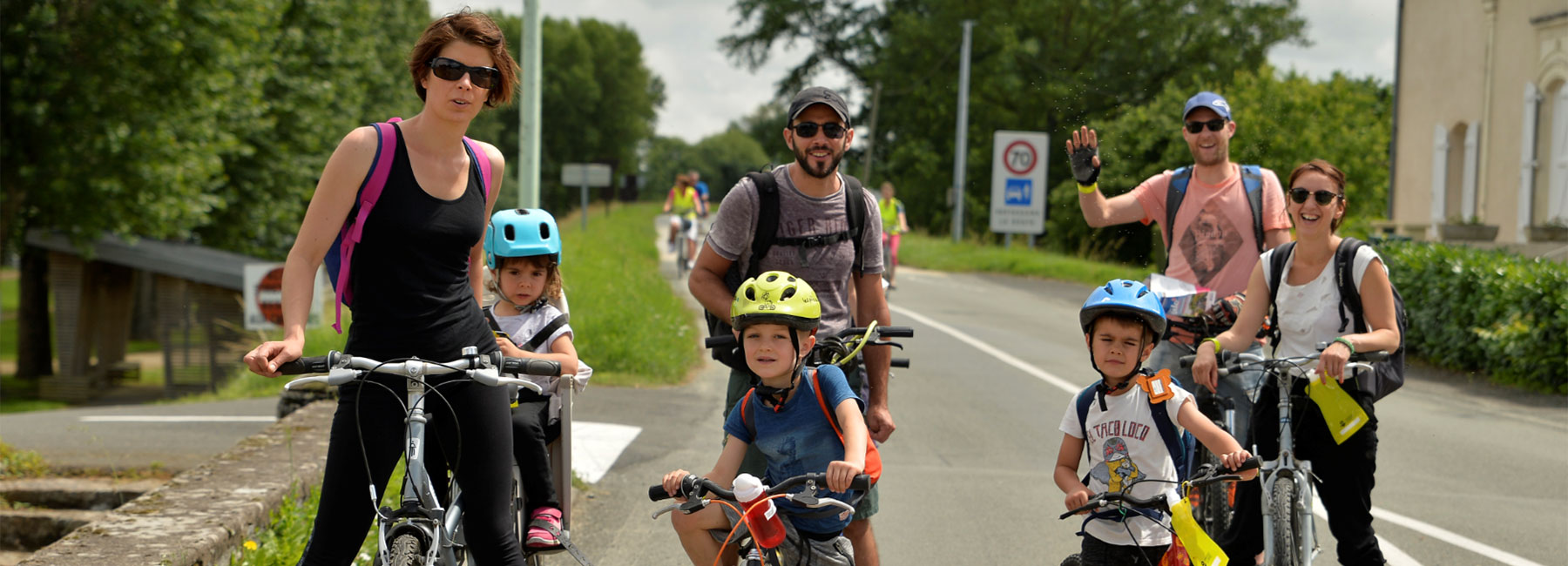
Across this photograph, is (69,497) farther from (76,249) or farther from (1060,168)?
(1060,168)

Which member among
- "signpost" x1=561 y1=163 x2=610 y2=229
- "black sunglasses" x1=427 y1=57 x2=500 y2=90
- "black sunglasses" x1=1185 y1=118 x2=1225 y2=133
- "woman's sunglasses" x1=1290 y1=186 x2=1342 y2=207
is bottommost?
"woman's sunglasses" x1=1290 y1=186 x2=1342 y2=207

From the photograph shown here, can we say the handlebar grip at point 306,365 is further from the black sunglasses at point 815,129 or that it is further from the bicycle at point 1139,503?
the bicycle at point 1139,503

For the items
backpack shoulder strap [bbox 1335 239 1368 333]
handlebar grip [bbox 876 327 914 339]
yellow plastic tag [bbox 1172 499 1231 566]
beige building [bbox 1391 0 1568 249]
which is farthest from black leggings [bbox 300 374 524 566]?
beige building [bbox 1391 0 1568 249]

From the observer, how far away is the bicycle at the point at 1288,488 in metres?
4.69

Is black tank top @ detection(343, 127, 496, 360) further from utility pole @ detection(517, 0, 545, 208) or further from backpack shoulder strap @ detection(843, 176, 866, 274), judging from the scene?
utility pole @ detection(517, 0, 545, 208)

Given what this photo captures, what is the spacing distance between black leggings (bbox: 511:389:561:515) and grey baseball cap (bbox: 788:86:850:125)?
131cm

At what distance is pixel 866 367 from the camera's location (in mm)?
4676

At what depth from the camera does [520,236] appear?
473cm

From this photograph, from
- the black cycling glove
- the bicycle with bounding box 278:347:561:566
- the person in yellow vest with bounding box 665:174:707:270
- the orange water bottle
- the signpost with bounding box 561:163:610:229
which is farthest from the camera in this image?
the signpost with bounding box 561:163:610:229

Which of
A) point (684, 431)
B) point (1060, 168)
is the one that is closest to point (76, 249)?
point (684, 431)

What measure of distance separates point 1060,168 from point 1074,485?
169ft

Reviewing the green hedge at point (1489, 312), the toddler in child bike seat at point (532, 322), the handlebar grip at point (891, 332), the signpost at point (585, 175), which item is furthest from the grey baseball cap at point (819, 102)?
the signpost at point (585, 175)

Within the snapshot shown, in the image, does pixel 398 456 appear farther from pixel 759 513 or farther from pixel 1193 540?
pixel 1193 540

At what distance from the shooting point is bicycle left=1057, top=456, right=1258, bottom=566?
12.5 ft
